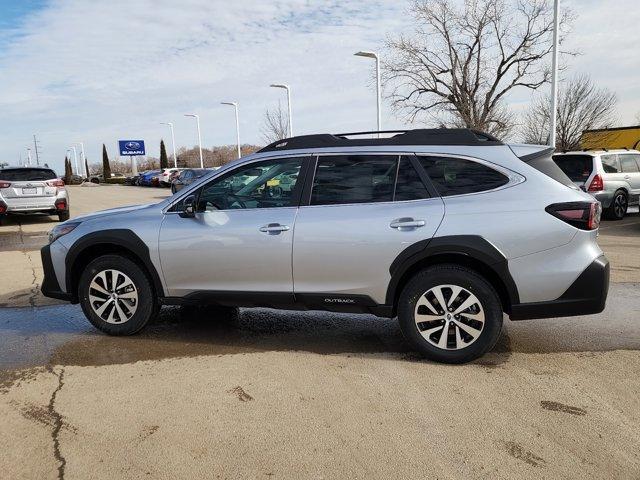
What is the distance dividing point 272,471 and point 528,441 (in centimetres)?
144

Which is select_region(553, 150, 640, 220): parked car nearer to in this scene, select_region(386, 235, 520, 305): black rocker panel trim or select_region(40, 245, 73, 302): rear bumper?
select_region(386, 235, 520, 305): black rocker panel trim

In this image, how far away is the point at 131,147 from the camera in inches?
2547

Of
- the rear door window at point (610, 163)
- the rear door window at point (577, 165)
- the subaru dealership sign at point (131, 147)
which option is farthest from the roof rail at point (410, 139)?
the subaru dealership sign at point (131, 147)

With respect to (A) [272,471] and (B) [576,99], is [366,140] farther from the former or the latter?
(B) [576,99]

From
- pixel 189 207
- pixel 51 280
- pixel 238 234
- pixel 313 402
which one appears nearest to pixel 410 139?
pixel 238 234

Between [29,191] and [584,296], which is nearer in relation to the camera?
[584,296]

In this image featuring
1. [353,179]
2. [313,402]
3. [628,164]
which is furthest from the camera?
[628,164]

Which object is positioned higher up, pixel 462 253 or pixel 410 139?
pixel 410 139

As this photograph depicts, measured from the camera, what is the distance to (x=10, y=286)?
24.2 feet

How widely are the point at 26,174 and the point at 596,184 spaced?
14.2 meters

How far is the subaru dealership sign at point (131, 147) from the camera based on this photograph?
64.2 metres

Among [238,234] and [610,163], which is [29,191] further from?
[610,163]

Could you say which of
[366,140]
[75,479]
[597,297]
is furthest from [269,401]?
[597,297]

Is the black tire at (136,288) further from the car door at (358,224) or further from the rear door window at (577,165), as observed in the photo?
the rear door window at (577,165)
